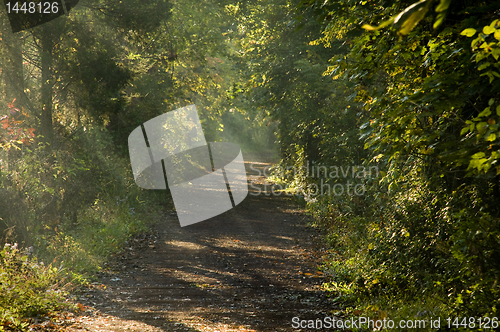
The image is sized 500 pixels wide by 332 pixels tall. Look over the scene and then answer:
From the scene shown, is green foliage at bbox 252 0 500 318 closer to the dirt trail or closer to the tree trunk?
the dirt trail

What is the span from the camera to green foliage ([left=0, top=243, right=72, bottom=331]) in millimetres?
5055

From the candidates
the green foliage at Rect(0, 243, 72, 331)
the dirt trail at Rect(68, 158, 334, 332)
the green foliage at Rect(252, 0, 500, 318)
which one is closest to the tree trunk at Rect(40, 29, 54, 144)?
the dirt trail at Rect(68, 158, 334, 332)

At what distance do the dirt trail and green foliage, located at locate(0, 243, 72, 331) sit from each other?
0.53 m

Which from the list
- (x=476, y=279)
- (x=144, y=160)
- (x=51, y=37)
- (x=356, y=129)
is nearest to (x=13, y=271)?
(x=476, y=279)

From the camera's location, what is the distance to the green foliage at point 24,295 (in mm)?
5055

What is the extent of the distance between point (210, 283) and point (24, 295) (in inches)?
137

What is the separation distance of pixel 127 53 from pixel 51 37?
2.65m

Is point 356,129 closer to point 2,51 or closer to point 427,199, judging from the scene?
point 427,199

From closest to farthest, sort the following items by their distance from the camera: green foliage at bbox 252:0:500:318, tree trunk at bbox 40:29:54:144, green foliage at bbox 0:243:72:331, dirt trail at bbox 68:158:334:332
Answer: green foliage at bbox 252:0:500:318 < green foliage at bbox 0:243:72:331 < dirt trail at bbox 68:158:334:332 < tree trunk at bbox 40:29:54:144

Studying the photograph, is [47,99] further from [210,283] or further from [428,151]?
[428,151]

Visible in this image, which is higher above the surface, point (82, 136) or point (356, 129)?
point (82, 136)

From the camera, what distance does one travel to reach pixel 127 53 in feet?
41.4

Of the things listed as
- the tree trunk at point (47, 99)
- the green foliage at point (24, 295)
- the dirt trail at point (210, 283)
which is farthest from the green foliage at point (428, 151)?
the tree trunk at point (47, 99)

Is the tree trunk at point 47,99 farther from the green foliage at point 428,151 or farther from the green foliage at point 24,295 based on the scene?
the green foliage at point 428,151
